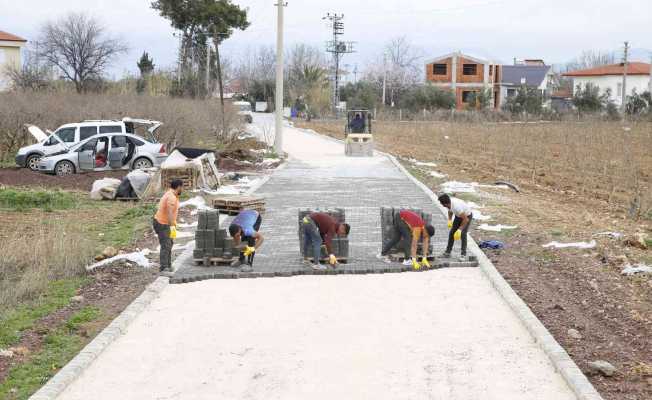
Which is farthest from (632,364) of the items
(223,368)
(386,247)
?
(386,247)

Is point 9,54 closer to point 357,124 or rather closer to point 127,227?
point 357,124

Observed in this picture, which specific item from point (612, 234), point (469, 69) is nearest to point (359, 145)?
point (612, 234)

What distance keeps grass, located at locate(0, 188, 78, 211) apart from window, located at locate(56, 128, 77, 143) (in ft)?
22.9

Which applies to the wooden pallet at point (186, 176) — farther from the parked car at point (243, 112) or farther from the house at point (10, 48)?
the house at point (10, 48)

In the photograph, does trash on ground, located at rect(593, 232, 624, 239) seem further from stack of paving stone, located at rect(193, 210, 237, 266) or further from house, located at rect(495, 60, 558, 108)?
house, located at rect(495, 60, 558, 108)

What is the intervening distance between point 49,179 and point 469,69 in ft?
249

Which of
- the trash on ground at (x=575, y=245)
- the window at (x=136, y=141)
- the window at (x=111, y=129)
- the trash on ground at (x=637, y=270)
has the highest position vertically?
the window at (x=111, y=129)

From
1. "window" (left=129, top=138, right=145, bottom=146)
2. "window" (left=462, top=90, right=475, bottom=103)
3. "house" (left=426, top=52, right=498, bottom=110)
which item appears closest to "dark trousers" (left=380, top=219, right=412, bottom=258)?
"window" (left=129, top=138, right=145, bottom=146)

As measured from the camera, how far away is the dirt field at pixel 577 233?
9.04 metres

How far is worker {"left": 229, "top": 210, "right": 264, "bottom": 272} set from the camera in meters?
12.1

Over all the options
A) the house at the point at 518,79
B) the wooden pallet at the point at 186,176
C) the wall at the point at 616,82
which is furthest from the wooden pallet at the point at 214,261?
the house at the point at 518,79

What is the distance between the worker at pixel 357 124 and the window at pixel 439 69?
203 feet

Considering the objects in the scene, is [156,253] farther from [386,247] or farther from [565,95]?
[565,95]

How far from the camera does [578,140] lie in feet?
148
